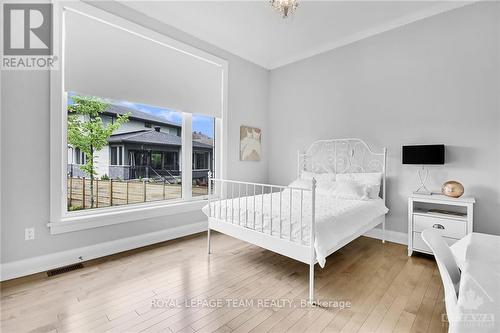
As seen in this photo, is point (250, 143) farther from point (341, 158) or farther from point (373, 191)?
point (373, 191)

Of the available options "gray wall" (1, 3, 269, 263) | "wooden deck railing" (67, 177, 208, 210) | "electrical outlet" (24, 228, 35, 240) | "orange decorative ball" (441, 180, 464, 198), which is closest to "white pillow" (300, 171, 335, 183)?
"orange decorative ball" (441, 180, 464, 198)

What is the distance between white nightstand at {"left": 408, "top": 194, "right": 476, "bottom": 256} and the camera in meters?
2.56

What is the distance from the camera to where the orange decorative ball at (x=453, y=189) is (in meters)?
2.65

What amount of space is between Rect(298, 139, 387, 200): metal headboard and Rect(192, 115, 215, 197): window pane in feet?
5.21

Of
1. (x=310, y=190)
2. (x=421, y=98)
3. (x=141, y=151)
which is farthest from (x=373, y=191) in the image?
(x=141, y=151)

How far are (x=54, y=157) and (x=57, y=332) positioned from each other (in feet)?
5.35

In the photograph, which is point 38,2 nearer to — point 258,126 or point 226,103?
point 226,103

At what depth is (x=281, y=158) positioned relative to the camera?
462cm

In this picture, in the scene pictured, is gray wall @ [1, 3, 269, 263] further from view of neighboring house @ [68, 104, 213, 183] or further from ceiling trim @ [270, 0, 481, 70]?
ceiling trim @ [270, 0, 481, 70]

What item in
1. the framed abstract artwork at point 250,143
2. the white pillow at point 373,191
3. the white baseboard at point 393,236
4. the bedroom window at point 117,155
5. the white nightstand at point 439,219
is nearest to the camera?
the white nightstand at point 439,219

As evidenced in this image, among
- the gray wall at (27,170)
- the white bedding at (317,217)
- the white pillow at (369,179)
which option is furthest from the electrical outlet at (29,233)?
the white pillow at (369,179)

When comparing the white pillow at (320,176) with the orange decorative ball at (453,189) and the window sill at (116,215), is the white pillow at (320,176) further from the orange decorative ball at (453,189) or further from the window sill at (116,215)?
the window sill at (116,215)

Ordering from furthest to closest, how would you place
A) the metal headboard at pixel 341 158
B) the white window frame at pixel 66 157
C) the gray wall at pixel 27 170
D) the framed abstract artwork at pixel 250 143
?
the framed abstract artwork at pixel 250 143 < the metal headboard at pixel 341 158 < the white window frame at pixel 66 157 < the gray wall at pixel 27 170

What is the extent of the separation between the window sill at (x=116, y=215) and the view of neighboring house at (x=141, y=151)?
1.31 ft
